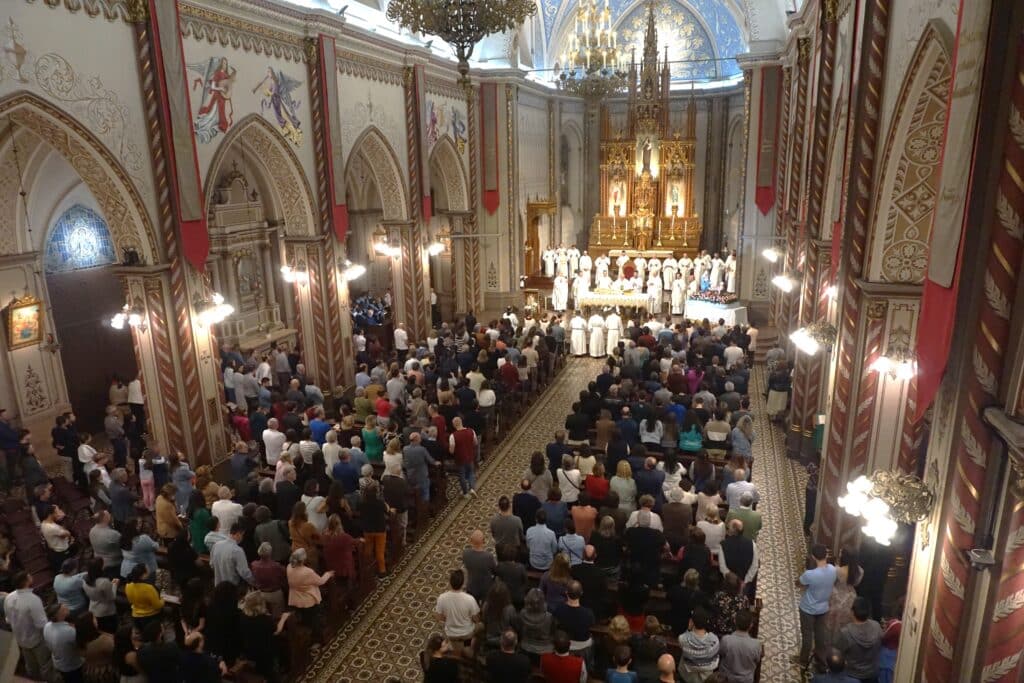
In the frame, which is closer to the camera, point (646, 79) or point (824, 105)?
point (824, 105)

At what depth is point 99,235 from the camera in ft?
47.3

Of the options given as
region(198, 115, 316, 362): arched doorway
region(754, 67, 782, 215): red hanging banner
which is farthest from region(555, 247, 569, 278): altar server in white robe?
region(198, 115, 316, 362): arched doorway

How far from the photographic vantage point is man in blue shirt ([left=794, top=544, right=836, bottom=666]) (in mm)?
6348

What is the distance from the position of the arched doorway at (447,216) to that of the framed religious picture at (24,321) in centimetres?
981

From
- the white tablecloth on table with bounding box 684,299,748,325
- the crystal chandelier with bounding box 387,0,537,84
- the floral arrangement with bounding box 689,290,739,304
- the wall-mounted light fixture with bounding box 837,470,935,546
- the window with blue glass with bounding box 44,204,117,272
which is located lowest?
the white tablecloth on table with bounding box 684,299,748,325

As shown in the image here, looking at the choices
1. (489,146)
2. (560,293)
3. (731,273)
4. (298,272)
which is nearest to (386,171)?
(298,272)

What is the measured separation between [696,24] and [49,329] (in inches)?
926

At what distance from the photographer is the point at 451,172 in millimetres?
21016

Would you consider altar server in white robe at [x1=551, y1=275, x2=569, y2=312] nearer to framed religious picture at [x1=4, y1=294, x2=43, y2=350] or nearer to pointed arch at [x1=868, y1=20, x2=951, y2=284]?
framed religious picture at [x1=4, y1=294, x2=43, y2=350]

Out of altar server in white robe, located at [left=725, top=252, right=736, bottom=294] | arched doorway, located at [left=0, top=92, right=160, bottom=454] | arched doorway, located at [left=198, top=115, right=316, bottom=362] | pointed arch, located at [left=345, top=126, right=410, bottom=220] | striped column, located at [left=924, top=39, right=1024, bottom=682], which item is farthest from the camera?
altar server in white robe, located at [left=725, top=252, right=736, bottom=294]

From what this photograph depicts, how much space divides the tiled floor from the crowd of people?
0.40 meters

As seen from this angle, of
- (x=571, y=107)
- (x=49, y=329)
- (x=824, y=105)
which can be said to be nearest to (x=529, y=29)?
(x=571, y=107)

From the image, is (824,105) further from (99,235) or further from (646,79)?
(646,79)

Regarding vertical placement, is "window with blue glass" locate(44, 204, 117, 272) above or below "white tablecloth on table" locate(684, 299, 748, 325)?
above
